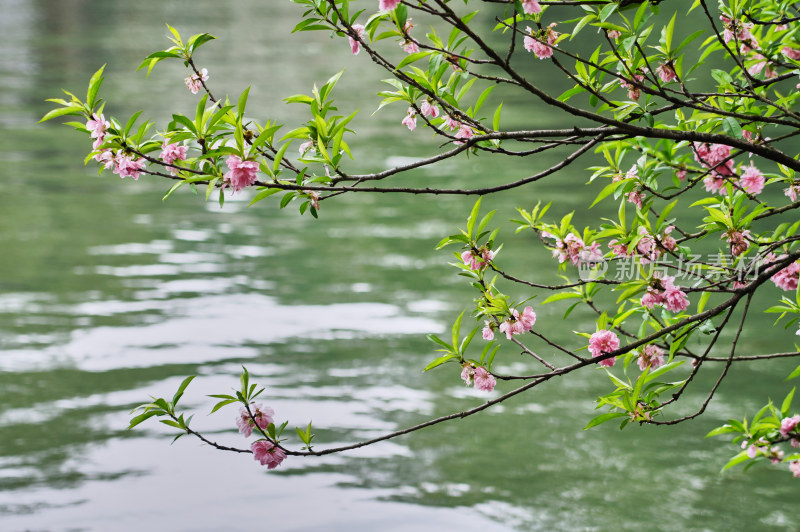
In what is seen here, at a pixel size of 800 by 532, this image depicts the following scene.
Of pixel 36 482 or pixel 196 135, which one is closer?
pixel 196 135

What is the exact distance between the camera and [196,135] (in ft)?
7.47

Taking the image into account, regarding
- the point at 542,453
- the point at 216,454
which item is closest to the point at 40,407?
the point at 216,454

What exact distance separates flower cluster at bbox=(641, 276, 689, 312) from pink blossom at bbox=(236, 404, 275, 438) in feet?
3.69

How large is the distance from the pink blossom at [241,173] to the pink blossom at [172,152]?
0.27m

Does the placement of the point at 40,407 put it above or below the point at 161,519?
above

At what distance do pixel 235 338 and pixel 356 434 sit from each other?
A: 176 centimetres

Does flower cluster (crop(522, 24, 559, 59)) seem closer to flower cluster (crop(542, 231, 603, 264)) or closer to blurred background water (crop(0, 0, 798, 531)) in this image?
flower cluster (crop(542, 231, 603, 264))

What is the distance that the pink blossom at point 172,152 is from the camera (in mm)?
2424

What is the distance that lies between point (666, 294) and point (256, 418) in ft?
4.03

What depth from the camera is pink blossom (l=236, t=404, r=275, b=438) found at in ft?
8.46

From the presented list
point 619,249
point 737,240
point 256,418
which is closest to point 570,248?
point 619,249

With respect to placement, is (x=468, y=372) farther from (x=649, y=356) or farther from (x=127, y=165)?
(x=127, y=165)

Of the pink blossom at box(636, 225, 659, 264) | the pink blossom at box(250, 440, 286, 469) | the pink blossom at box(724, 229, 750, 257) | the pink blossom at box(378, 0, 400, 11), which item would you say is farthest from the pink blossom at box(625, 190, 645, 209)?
the pink blossom at box(250, 440, 286, 469)

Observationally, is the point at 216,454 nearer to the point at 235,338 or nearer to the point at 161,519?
the point at 161,519
